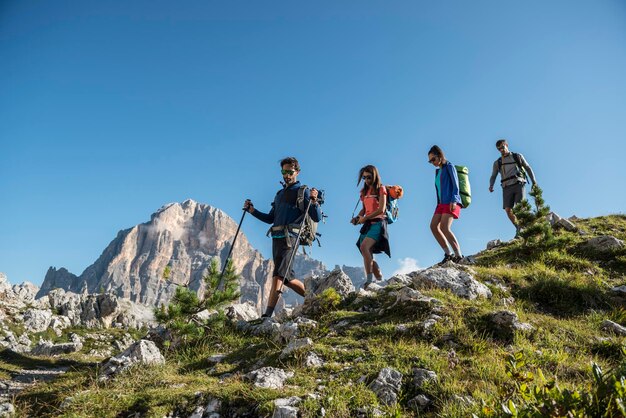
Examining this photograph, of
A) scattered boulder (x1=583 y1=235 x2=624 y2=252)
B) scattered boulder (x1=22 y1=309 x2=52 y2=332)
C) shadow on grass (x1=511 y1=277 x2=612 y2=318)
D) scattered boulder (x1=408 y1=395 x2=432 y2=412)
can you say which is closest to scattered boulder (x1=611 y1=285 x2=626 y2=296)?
shadow on grass (x1=511 y1=277 x2=612 y2=318)

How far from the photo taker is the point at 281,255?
8.30m

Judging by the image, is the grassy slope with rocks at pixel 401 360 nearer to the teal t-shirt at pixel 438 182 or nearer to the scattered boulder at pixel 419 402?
the scattered boulder at pixel 419 402

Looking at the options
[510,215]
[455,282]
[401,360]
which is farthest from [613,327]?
[510,215]

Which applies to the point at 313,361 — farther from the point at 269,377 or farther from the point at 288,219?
the point at 288,219

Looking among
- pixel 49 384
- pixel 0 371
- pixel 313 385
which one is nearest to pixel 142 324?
pixel 0 371

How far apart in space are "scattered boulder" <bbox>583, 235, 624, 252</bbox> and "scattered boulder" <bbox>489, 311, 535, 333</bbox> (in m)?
6.64

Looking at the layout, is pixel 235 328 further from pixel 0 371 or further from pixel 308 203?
pixel 0 371

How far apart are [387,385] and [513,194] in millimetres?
10871

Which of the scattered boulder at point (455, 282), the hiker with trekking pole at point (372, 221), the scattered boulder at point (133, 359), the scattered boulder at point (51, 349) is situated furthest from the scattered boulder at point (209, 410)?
the scattered boulder at point (51, 349)

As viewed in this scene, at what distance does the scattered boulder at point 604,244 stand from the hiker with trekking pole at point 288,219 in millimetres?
8056

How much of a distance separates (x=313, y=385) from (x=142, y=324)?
46743 millimetres

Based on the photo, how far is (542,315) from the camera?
648cm

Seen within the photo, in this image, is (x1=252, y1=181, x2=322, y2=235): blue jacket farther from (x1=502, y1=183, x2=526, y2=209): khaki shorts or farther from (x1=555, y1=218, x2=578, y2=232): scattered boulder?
(x1=555, y1=218, x2=578, y2=232): scattered boulder

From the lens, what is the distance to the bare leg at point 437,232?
959cm
